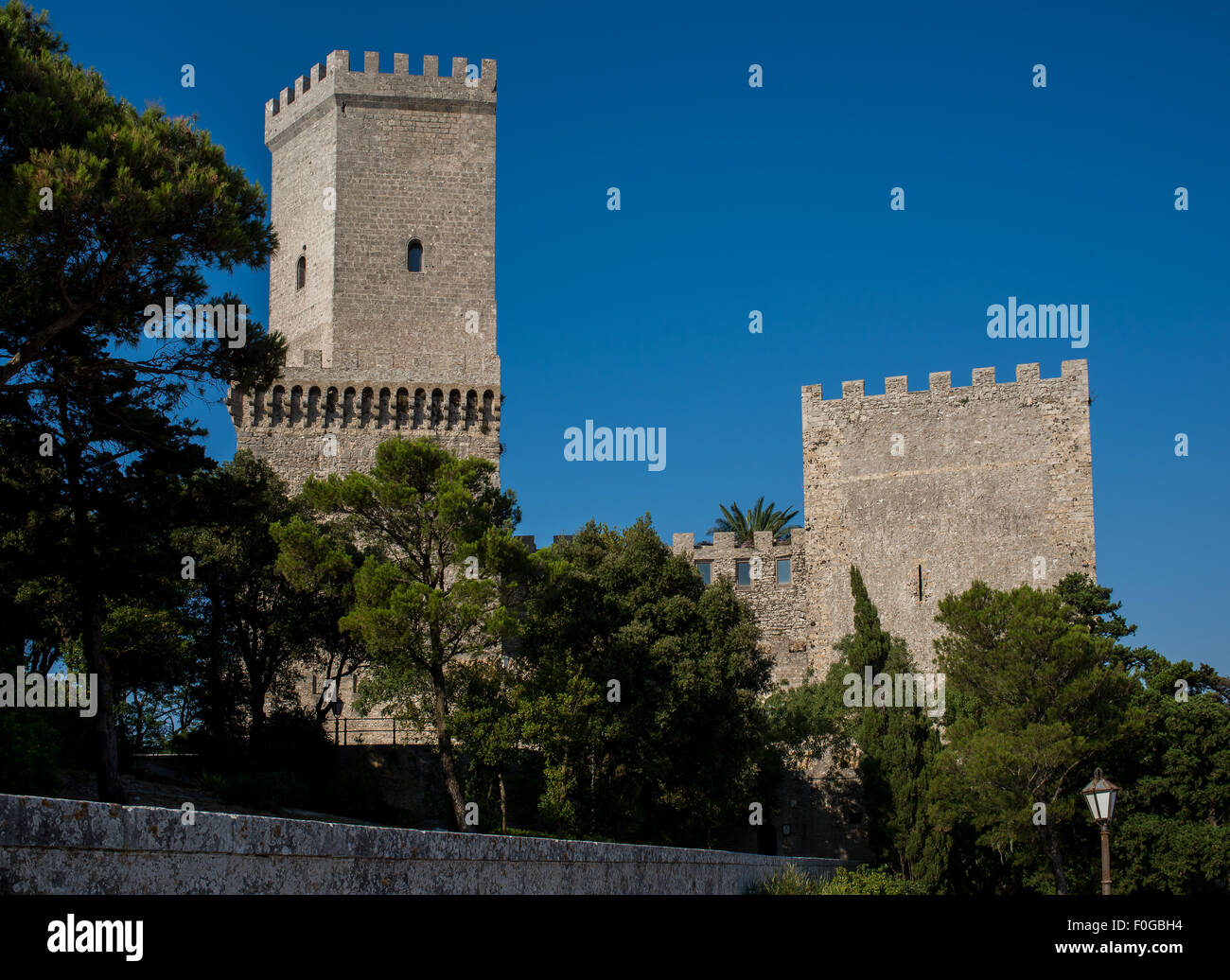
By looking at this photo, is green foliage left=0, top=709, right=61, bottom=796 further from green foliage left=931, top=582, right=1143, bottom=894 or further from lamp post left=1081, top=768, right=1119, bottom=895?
green foliage left=931, top=582, right=1143, bottom=894

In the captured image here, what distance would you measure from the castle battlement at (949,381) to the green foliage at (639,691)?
11527 mm

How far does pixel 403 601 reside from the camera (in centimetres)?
2388

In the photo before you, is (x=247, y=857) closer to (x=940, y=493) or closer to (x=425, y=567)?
(x=425, y=567)

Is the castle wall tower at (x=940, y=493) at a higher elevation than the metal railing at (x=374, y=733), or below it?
higher

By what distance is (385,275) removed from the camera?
117 ft

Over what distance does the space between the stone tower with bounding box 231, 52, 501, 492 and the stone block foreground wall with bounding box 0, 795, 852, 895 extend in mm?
26588

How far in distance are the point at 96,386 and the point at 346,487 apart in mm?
7692

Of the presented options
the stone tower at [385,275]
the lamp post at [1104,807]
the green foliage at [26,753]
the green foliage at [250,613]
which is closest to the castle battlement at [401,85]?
the stone tower at [385,275]

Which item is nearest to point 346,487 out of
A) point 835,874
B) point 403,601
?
point 403,601

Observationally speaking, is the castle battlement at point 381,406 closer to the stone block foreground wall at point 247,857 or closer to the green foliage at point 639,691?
the green foliage at point 639,691

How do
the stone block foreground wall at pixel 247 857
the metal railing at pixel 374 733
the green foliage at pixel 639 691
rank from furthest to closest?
the metal railing at pixel 374 733, the green foliage at pixel 639 691, the stone block foreground wall at pixel 247 857

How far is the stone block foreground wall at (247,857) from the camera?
5.46 m
